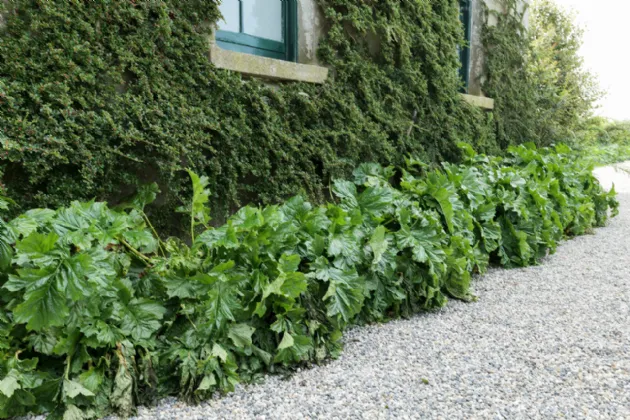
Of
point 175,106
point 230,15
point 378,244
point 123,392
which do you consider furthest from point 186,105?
point 123,392

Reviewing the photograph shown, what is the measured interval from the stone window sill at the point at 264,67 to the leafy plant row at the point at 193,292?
845 millimetres

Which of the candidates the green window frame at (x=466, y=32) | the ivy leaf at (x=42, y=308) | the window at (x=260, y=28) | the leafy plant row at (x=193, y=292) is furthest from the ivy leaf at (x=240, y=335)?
the green window frame at (x=466, y=32)

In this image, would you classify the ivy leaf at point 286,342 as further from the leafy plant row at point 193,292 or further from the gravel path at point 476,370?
the gravel path at point 476,370

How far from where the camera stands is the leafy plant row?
1762 mm

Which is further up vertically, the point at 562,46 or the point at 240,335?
the point at 562,46

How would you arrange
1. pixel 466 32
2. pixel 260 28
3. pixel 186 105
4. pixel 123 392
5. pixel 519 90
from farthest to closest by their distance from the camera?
pixel 519 90
pixel 466 32
pixel 260 28
pixel 186 105
pixel 123 392

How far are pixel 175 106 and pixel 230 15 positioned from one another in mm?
1002

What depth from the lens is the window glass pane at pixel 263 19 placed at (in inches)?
139

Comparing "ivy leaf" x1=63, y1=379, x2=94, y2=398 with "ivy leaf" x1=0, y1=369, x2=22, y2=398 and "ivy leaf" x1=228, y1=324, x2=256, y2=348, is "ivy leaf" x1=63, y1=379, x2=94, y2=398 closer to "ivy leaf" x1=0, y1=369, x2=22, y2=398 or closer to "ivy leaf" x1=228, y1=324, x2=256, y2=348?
"ivy leaf" x1=0, y1=369, x2=22, y2=398

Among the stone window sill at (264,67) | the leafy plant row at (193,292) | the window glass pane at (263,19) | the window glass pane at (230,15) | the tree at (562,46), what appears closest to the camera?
the leafy plant row at (193,292)

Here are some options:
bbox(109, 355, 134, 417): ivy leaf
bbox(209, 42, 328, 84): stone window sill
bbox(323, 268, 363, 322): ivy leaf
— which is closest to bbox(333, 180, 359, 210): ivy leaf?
bbox(323, 268, 363, 322): ivy leaf

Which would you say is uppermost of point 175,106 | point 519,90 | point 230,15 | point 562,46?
point 562,46

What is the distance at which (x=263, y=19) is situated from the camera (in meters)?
3.63

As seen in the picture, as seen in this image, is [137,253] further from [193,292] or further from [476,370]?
[476,370]
